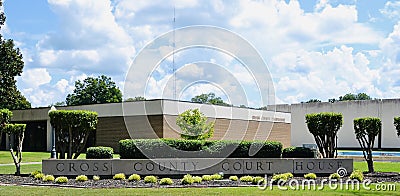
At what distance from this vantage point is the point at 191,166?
18.0 meters

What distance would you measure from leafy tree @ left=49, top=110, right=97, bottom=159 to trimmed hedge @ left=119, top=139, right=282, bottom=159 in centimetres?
142

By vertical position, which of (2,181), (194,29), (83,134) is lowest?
(2,181)

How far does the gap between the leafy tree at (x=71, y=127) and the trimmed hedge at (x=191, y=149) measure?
4.65 ft

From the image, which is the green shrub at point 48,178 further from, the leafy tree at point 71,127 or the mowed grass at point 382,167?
the mowed grass at point 382,167

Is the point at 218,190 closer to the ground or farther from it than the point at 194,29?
closer to the ground

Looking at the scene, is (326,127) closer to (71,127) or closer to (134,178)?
(134,178)

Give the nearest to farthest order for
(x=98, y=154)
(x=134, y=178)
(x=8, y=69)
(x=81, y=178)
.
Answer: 1. (x=81, y=178)
2. (x=134, y=178)
3. (x=98, y=154)
4. (x=8, y=69)

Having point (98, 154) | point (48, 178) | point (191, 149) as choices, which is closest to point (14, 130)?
point (98, 154)

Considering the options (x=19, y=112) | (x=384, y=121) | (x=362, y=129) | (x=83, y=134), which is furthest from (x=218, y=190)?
(x=384, y=121)

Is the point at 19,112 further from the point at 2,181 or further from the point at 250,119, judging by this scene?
the point at 2,181

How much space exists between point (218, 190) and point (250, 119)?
3064 cm

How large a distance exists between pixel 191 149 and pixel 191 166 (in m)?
0.92

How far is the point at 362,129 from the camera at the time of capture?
2080 cm

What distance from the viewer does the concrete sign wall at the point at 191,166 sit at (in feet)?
55.7
